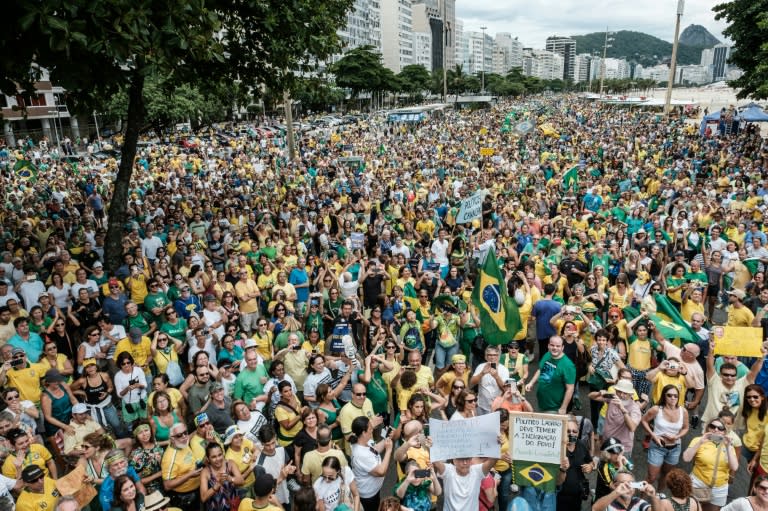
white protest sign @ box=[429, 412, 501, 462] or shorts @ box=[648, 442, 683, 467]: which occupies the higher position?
white protest sign @ box=[429, 412, 501, 462]

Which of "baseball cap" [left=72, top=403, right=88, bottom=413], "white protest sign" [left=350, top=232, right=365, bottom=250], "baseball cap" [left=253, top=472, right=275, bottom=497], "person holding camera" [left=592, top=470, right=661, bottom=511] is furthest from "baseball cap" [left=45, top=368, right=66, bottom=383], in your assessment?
"white protest sign" [left=350, top=232, right=365, bottom=250]

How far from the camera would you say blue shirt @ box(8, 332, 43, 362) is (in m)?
6.51

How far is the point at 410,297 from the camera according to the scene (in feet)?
26.7

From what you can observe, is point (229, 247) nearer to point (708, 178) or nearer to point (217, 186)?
point (217, 186)

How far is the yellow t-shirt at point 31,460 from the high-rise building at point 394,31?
451 ft

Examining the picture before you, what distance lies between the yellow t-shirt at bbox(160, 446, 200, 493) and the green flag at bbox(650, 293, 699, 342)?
520cm

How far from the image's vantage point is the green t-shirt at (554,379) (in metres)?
5.75

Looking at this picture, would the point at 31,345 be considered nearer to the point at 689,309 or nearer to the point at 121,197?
the point at 121,197

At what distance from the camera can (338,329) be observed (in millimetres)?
7199

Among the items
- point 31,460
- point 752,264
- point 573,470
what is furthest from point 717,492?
point 752,264

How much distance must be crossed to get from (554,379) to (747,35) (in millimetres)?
25608

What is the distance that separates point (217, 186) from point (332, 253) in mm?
10619

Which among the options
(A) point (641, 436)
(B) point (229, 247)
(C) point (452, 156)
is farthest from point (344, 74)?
(A) point (641, 436)

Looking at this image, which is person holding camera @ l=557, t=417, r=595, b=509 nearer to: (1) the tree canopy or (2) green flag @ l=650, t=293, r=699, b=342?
(2) green flag @ l=650, t=293, r=699, b=342
